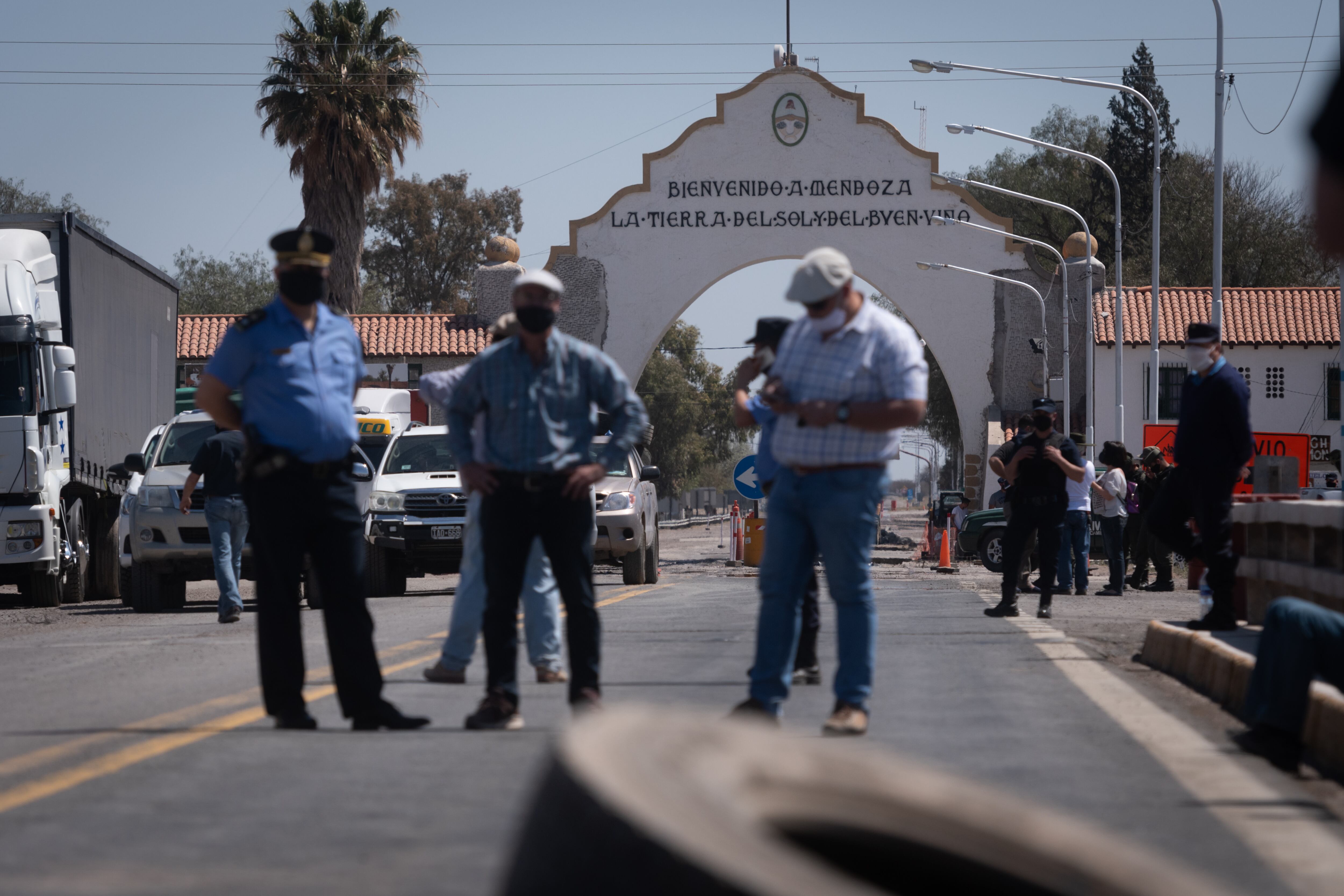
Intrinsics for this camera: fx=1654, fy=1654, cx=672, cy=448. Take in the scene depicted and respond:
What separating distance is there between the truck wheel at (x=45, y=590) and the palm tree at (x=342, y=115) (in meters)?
18.4

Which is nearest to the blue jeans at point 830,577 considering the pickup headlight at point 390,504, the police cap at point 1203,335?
the police cap at point 1203,335

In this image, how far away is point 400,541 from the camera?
17.5m

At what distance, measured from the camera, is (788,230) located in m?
41.9

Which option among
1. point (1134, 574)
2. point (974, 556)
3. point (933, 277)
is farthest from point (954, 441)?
point (1134, 574)

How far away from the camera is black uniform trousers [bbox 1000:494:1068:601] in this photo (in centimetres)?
1318

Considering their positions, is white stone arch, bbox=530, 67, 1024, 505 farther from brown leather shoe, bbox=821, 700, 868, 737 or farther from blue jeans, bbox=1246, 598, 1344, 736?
blue jeans, bbox=1246, 598, 1344, 736

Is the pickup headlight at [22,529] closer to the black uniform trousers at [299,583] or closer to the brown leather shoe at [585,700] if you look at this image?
the black uniform trousers at [299,583]

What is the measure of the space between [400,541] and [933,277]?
86.6 feet

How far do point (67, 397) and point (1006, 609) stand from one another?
32.3ft

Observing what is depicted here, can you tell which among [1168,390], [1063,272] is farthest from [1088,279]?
[1168,390]

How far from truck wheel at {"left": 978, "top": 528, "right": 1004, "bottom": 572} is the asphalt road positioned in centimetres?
1482

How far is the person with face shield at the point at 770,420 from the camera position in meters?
7.90

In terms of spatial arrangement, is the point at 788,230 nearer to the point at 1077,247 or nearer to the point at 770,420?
the point at 1077,247

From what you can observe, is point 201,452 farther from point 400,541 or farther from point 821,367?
point 821,367
